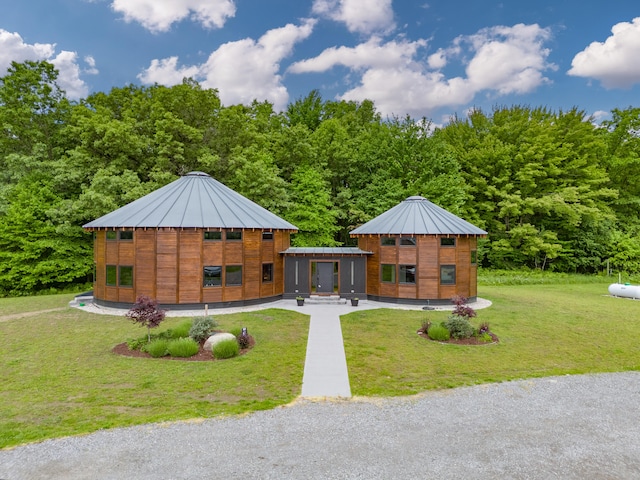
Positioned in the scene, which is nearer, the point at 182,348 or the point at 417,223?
the point at 182,348

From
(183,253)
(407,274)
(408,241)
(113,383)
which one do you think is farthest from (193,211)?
(407,274)

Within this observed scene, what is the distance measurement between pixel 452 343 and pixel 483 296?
40.8 feet

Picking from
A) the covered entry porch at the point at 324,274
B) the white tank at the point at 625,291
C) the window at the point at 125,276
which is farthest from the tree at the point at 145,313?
the white tank at the point at 625,291

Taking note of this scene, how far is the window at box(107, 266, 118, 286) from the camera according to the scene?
18656 millimetres

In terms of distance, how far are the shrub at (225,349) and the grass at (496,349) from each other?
327cm

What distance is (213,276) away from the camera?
727 inches

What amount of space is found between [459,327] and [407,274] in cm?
764

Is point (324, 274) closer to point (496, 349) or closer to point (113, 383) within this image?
point (496, 349)

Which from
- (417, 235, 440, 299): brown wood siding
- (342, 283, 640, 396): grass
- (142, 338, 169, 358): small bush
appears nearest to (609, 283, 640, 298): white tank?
(342, 283, 640, 396): grass

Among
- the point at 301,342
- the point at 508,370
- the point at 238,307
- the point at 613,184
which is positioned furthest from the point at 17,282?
the point at 613,184

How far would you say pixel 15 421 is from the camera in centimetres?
687

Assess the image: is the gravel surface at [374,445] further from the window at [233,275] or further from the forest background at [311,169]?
the forest background at [311,169]

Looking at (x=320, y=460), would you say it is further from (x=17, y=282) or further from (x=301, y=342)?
(x=17, y=282)

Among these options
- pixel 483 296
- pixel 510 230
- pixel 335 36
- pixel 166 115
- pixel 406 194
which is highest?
pixel 335 36
